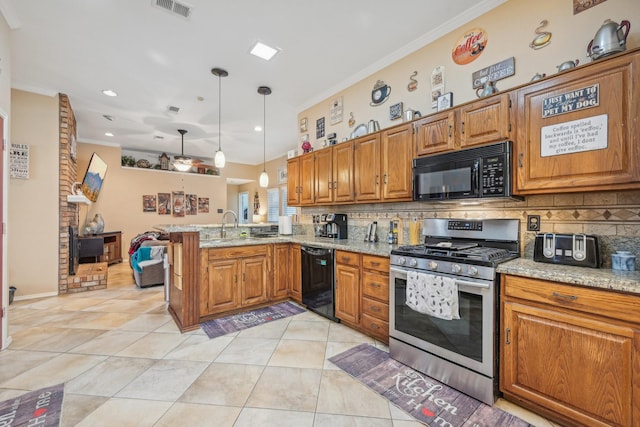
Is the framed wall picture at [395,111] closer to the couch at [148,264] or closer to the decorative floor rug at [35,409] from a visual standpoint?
the decorative floor rug at [35,409]

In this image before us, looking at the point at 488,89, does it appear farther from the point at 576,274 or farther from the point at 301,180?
the point at 301,180

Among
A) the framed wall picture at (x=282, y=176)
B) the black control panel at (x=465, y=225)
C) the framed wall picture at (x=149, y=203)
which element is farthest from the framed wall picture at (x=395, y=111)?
the framed wall picture at (x=149, y=203)

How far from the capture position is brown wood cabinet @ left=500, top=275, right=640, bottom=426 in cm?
138

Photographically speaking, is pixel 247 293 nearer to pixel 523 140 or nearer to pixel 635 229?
pixel 523 140

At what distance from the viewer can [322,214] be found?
4234 mm

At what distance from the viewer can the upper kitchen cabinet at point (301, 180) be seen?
396cm

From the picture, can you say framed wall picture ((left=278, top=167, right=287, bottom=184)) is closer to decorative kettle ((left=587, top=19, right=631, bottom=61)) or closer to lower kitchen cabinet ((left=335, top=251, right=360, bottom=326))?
lower kitchen cabinet ((left=335, top=251, right=360, bottom=326))

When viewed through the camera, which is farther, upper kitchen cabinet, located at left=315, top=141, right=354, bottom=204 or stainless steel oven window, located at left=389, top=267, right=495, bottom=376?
upper kitchen cabinet, located at left=315, top=141, right=354, bottom=204

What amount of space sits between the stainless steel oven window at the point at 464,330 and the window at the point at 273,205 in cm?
682

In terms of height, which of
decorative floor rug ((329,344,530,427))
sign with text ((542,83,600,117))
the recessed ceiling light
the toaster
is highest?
the recessed ceiling light

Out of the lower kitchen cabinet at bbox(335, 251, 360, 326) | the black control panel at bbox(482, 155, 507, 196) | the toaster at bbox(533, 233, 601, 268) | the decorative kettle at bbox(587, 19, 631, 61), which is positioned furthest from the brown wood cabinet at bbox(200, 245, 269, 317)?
the decorative kettle at bbox(587, 19, 631, 61)

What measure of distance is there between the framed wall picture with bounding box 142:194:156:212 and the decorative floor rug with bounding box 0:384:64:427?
6.40 m

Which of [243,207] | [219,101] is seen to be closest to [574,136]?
[219,101]

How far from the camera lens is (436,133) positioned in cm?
251
